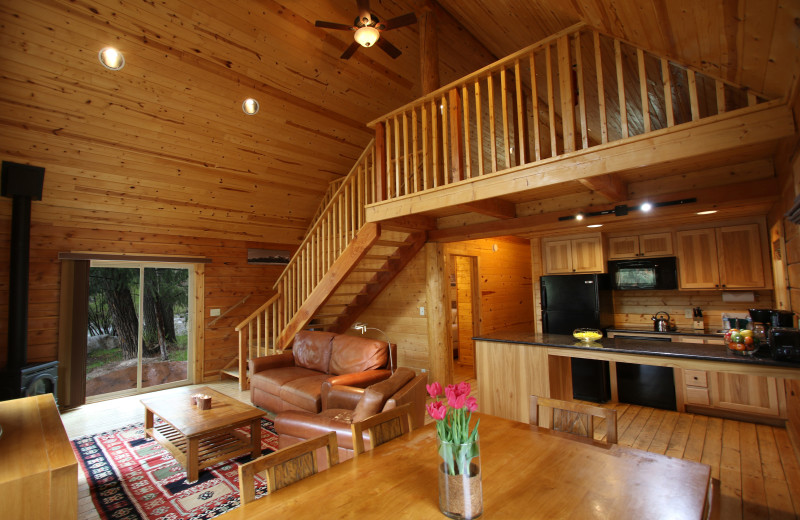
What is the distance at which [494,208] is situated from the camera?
406 cm

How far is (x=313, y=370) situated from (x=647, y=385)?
13.4ft

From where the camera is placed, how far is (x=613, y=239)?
17.0 feet

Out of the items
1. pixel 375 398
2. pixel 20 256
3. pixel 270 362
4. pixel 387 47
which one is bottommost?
pixel 270 362

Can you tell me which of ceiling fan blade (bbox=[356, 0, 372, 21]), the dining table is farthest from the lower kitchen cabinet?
ceiling fan blade (bbox=[356, 0, 372, 21])

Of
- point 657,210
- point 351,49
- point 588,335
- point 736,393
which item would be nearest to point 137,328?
point 351,49

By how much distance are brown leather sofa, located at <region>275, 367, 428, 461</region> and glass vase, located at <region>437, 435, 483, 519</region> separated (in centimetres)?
130

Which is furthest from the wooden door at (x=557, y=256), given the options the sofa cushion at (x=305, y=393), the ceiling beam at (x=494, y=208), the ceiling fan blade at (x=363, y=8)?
the ceiling fan blade at (x=363, y=8)

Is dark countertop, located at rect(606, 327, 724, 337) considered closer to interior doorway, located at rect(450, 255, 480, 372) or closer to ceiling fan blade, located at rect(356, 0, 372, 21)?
interior doorway, located at rect(450, 255, 480, 372)

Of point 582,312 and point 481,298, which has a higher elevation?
point 481,298

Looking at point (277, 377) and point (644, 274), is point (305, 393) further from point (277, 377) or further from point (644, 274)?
point (644, 274)

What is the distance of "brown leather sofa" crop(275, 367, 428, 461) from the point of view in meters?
2.61

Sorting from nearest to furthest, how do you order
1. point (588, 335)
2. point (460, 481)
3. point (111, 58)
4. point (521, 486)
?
point (460, 481), point (521, 486), point (588, 335), point (111, 58)

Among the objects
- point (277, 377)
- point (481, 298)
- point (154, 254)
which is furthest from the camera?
point (481, 298)

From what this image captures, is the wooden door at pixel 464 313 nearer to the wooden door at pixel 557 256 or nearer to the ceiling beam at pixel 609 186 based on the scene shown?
the wooden door at pixel 557 256
